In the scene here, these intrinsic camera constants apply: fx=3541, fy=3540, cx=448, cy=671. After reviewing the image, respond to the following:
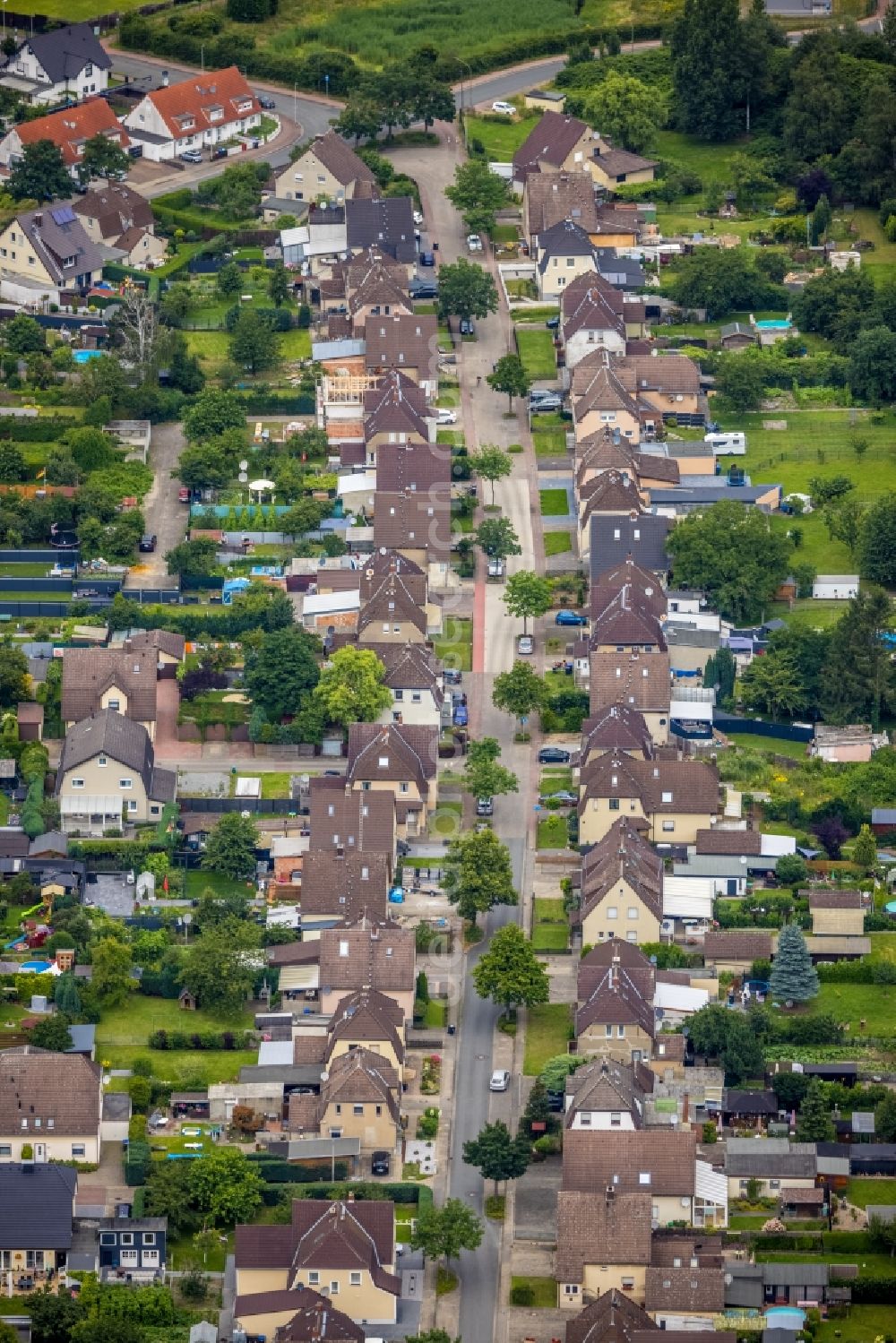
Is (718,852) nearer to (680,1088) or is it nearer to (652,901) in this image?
(652,901)

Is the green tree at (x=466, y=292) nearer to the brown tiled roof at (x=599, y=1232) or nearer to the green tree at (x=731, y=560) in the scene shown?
the green tree at (x=731, y=560)


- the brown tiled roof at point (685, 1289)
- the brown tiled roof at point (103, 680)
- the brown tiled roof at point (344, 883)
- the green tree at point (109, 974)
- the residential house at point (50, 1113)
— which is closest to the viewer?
the brown tiled roof at point (685, 1289)

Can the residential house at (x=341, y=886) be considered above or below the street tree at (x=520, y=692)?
below

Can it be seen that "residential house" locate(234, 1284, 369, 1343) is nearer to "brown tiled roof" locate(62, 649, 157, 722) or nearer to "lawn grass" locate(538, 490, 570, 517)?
"brown tiled roof" locate(62, 649, 157, 722)

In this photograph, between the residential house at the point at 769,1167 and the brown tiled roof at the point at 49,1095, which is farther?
the brown tiled roof at the point at 49,1095

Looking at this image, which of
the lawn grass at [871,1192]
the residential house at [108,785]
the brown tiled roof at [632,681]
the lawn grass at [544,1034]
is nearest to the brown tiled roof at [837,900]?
the lawn grass at [544,1034]

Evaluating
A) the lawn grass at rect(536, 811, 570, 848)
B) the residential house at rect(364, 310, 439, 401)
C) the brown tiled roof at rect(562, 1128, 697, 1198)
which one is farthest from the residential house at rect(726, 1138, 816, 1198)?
the residential house at rect(364, 310, 439, 401)

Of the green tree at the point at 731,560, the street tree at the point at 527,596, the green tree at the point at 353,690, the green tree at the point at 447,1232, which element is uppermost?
the green tree at the point at 731,560
